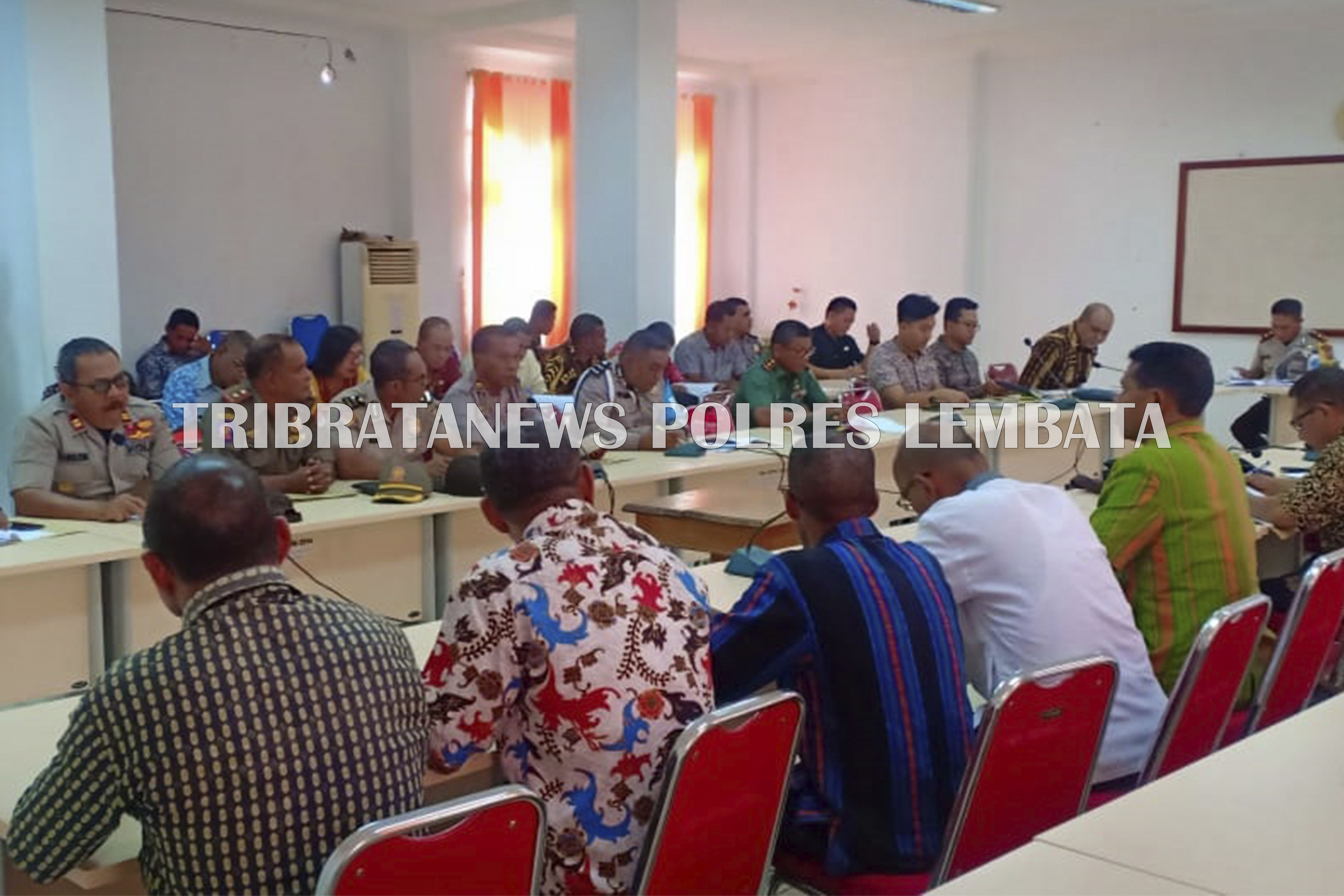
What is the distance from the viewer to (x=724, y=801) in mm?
2045

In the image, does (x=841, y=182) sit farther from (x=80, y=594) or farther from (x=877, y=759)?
(x=877, y=759)

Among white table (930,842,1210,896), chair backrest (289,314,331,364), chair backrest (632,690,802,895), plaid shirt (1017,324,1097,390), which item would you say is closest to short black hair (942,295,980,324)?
plaid shirt (1017,324,1097,390)

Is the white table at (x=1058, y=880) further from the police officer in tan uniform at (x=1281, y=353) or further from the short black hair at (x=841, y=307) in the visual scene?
the short black hair at (x=841, y=307)

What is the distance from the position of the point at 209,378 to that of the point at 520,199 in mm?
4711

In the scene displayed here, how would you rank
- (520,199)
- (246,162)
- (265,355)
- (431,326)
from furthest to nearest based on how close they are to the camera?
1. (520,199)
2. (246,162)
3. (431,326)
4. (265,355)

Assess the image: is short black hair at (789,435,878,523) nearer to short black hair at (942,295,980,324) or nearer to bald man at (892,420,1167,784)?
bald man at (892,420,1167,784)

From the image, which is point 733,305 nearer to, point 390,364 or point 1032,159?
point 1032,159

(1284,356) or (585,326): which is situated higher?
(585,326)

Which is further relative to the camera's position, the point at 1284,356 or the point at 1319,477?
the point at 1284,356

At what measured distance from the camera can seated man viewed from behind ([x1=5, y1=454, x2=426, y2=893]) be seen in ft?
5.48

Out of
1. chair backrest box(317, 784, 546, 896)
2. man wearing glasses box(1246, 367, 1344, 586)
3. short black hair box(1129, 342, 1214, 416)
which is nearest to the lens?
chair backrest box(317, 784, 546, 896)

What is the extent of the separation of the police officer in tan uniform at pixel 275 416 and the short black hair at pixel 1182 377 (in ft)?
8.73

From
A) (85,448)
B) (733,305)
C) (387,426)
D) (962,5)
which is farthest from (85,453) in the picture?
(962,5)

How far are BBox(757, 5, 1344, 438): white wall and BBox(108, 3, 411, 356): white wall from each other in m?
3.86
